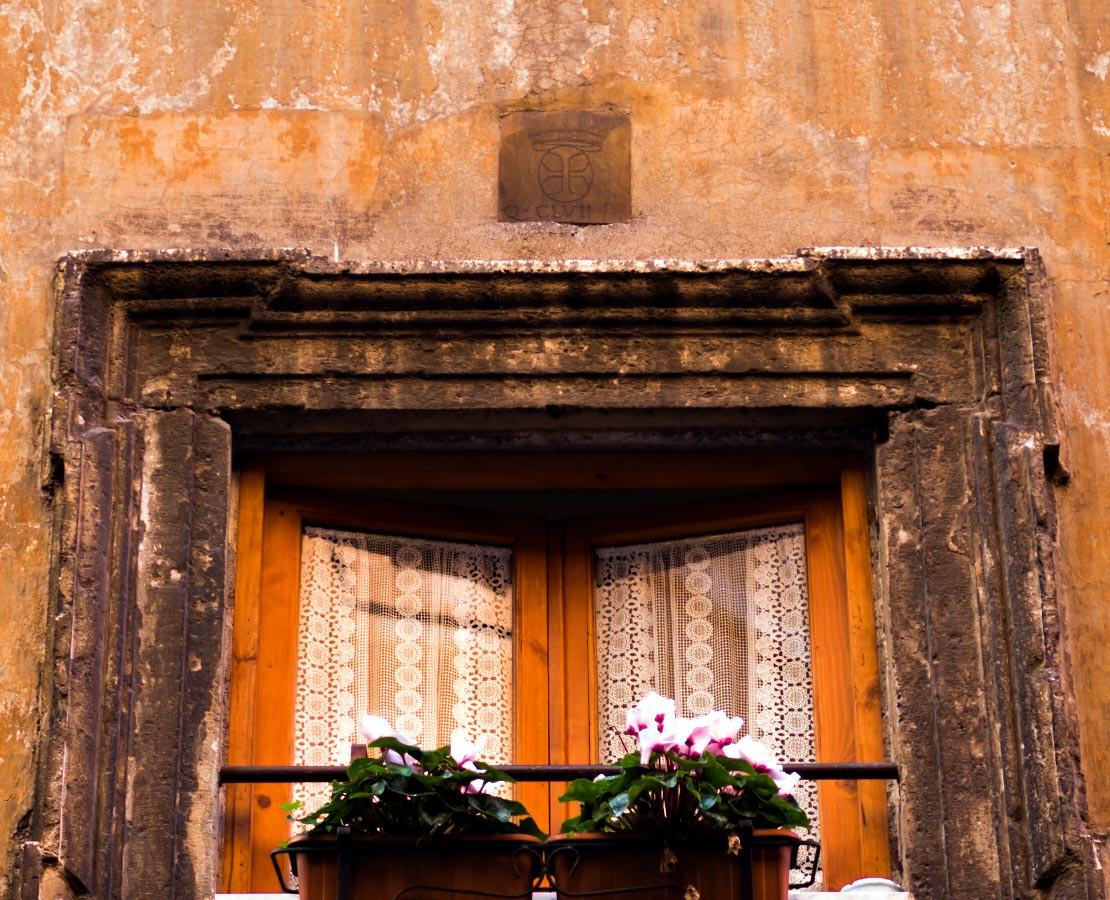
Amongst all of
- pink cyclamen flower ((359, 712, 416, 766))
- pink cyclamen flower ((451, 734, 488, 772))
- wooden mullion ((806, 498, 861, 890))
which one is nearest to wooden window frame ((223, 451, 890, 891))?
wooden mullion ((806, 498, 861, 890))

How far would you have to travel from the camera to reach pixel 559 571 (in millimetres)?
4672

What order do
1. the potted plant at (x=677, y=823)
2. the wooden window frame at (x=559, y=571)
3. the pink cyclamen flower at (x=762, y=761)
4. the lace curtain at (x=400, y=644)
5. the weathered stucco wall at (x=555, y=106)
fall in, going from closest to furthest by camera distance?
the potted plant at (x=677, y=823) → the pink cyclamen flower at (x=762, y=761) → the wooden window frame at (x=559, y=571) → the lace curtain at (x=400, y=644) → the weathered stucco wall at (x=555, y=106)

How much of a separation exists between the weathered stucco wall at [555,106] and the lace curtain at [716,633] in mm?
681

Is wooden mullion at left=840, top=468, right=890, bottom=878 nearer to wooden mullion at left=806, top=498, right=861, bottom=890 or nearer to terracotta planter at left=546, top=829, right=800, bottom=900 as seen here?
wooden mullion at left=806, top=498, right=861, bottom=890

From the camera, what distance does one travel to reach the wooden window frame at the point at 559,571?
171 inches

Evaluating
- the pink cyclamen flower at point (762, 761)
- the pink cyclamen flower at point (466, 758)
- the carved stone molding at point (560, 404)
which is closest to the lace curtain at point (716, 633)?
the carved stone molding at point (560, 404)

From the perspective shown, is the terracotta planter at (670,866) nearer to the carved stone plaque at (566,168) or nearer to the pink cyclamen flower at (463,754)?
the pink cyclamen flower at (463,754)

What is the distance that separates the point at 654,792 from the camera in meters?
3.71

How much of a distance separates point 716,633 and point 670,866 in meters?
0.97

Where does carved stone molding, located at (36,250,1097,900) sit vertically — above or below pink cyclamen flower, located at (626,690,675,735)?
above

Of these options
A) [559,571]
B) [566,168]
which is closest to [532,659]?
[559,571]

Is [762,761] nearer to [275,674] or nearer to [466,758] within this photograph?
[466,758]

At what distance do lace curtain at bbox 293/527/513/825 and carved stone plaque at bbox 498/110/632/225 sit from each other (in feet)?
2.61

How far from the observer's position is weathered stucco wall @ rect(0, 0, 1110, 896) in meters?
4.57
